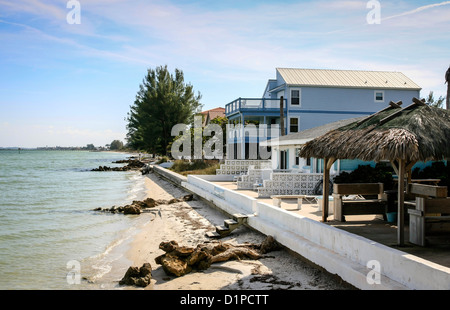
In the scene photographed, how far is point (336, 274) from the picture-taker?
7.80 meters

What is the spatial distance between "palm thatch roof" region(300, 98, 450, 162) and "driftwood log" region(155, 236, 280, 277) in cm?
290

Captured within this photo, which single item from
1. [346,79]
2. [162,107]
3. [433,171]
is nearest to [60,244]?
[433,171]

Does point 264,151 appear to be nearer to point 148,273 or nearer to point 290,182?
point 290,182

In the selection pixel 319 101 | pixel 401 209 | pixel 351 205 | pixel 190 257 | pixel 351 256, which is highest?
pixel 319 101

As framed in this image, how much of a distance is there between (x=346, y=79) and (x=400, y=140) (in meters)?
28.8

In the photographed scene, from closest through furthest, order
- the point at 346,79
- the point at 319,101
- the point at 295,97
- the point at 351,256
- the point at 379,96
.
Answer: the point at 351,256
the point at 295,97
the point at 319,101
the point at 379,96
the point at 346,79

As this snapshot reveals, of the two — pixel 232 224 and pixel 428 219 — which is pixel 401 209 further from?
pixel 232 224

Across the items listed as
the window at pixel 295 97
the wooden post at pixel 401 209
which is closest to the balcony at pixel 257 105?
the window at pixel 295 97

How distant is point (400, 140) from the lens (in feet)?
24.2

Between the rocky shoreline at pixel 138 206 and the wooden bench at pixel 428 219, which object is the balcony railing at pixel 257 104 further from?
the wooden bench at pixel 428 219

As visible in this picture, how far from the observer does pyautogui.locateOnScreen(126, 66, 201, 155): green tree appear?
61.9m

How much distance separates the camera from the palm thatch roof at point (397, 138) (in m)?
7.38

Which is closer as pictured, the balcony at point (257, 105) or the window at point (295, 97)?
the balcony at point (257, 105)
